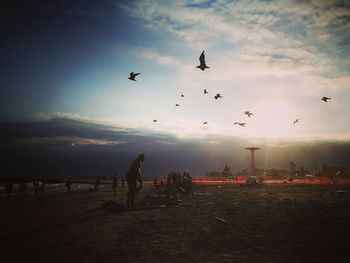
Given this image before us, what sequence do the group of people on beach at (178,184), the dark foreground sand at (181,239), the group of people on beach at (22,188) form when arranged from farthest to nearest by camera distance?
the group of people on beach at (22,188), the group of people on beach at (178,184), the dark foreground sand at (181,239)

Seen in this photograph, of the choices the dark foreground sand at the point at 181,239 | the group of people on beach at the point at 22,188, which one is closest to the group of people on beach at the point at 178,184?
the dark foreground sand at the point at 181,239

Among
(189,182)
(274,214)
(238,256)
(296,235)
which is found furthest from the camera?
(189,182)

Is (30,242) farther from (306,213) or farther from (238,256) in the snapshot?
(306,213)

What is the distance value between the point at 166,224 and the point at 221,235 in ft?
7.53

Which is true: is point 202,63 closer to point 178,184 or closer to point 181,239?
point 178,184

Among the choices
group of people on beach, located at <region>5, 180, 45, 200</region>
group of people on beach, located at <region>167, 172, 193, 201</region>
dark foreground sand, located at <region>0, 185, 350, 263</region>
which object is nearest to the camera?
dark foreground sand, located at <region>0, 185, 350, 263</region>

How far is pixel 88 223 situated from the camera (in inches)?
382

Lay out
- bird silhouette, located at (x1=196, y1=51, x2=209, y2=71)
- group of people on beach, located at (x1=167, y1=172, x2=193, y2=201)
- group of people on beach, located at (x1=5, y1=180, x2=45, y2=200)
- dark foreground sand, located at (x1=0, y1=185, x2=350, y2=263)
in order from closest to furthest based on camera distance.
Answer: dark foreground sand, located at (x1=0, y1=185, x2=350, y2=263)
bird silhouette, located at (x1=196, y1=51, x2=209, y2=71)
group of people on beach, located at (x1=167, y1=172, x2=193, y2=201)
group of people on beach, located at (x1=5, y1=180, x2=45, y2=200)

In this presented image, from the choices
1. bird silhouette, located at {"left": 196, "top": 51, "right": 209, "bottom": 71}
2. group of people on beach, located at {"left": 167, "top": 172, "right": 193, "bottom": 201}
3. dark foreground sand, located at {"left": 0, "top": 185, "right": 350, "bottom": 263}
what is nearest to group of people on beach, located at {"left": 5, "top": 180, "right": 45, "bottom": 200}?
group of people on beach, located at {"left": 167, "top": 172, "right": 193, "bottom": 201}

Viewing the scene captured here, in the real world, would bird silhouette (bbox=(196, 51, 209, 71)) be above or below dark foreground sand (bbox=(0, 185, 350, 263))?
above

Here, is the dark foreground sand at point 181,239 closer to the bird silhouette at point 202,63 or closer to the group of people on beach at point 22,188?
the bird silhouette at point 202,63

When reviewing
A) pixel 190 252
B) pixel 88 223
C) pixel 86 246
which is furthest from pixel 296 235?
pixel 88 223

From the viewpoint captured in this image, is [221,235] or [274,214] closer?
[221,235]

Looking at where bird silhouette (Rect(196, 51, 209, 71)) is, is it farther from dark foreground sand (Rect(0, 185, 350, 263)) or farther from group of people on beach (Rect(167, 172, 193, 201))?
dark foreground sand (Rect(0, 185, 350, 263))
